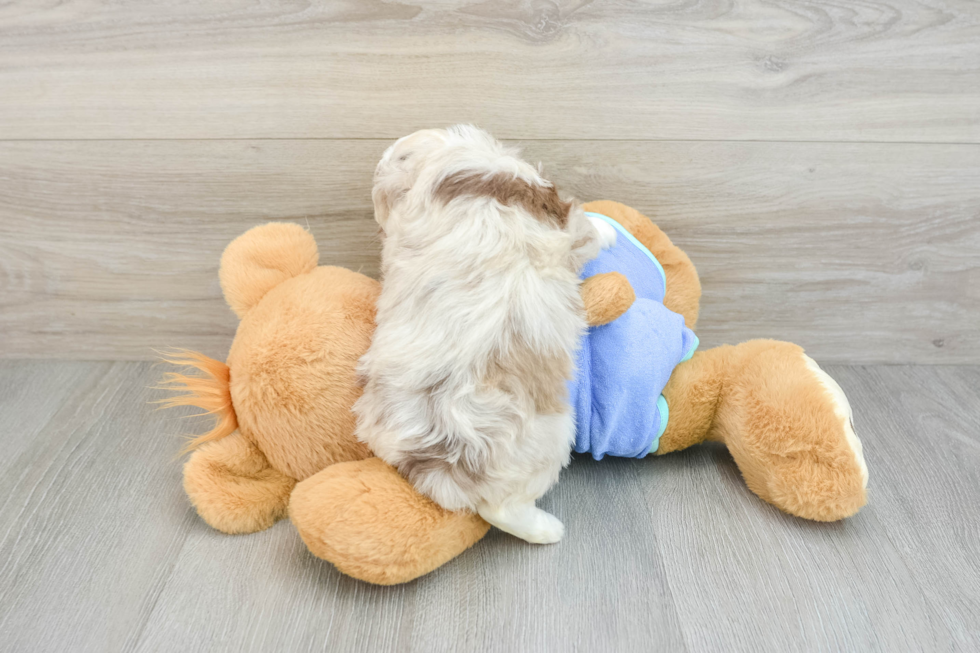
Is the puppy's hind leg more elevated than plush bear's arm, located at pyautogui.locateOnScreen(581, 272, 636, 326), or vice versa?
plush bear's arm, located at pyautogui.locateOnScreen(581, 272, 636, 326)

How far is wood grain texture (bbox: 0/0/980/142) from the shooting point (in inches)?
30.7

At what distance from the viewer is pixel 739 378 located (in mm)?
745

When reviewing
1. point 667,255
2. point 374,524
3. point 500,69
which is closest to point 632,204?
point 667,255

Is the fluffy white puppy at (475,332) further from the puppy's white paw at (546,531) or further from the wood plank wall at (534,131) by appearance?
the wood plank wall at (534,131)

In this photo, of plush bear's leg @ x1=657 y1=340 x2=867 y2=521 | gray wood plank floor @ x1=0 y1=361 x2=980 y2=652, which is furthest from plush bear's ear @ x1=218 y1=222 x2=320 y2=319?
plush bear's leg @ x1=657 y1=340 x2=867 y2=521

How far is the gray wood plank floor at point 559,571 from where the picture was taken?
60 cm

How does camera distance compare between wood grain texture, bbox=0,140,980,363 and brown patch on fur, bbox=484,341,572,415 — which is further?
wood grain texture, bbox=0,140,980,363

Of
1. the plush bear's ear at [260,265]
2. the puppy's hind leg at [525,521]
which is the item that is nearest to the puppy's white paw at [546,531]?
the puppy's hind leg at [525,521]

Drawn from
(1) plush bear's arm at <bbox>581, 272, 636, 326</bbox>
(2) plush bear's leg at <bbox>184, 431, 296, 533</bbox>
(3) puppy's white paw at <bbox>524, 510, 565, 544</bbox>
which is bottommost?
(3) puppy's white paw at <bbox>524, 510, 565, 544</bbox>

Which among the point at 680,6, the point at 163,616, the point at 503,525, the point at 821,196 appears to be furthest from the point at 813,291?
the point at 163,616

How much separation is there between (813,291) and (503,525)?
59cm

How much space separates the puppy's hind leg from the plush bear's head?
0.47 ft

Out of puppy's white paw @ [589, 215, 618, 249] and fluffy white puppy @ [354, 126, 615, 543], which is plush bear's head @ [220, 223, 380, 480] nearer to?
fluffy white puppy @ [354, 126, 615, 543]

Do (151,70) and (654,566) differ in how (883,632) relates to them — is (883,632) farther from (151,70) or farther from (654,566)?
(151,70)
